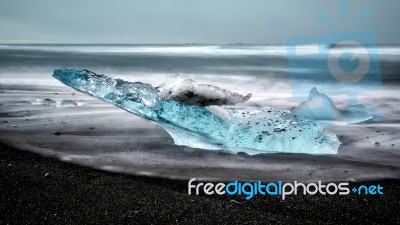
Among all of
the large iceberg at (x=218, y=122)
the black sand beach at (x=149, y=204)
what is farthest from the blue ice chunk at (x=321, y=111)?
the black sand beach at (x=149, y=204)

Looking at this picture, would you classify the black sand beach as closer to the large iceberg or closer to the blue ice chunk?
the large iceberg

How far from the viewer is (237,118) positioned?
425 centimetres

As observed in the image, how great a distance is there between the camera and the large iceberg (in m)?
3.45

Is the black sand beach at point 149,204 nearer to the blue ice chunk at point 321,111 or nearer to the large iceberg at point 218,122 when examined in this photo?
the large iceberg at point 218,122

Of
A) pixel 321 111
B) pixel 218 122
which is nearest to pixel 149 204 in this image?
pixel 218 122

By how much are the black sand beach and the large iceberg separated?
1.02 meters

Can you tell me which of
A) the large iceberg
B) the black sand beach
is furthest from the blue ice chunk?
the black sand beach

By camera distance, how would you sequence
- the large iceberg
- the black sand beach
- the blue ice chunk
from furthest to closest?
the blue ice chunk < the large iceberg < the black sand beach

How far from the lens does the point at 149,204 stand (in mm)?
2113

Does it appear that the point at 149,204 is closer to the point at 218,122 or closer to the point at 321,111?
A: the point at 218,122

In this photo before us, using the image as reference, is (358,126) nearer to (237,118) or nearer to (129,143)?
(237,118)

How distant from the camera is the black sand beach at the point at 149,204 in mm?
1945

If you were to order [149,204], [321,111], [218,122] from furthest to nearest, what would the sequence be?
[321,111] → [218,122] → [149,204]

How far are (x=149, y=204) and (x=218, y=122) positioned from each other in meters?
1.98
